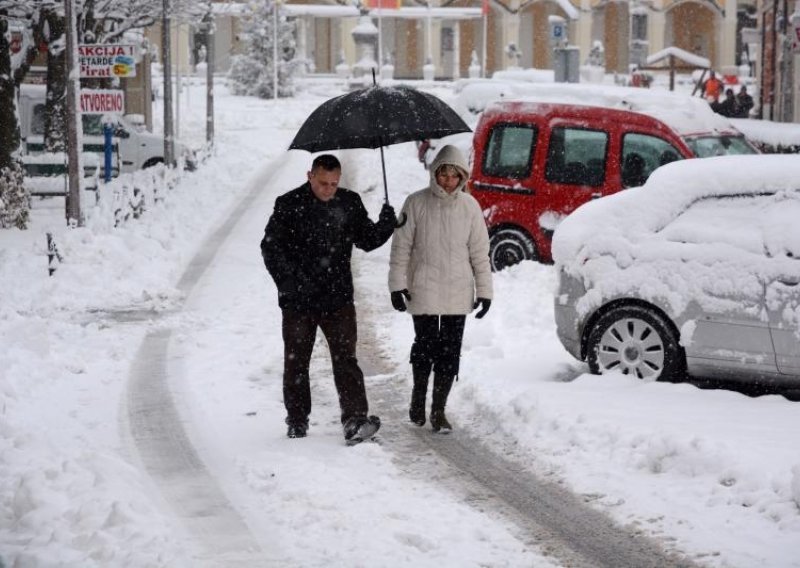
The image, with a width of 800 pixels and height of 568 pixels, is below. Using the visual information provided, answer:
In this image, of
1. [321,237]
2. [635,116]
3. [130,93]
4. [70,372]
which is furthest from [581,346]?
[130,93]

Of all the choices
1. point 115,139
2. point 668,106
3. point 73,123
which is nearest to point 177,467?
point 668,106

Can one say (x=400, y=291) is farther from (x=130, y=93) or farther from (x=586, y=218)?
(x=130, y=93)

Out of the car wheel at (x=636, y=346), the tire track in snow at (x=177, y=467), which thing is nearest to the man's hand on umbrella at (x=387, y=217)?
the tire track in snow at (x=177, y=467)

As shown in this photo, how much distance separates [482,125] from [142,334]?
490cm

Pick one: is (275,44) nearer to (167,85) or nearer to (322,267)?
(167,85)

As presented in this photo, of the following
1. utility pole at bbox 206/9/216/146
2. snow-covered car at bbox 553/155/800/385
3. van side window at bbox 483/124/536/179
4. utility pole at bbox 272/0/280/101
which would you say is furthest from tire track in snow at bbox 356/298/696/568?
utility pole at bbox 272/0/280/101

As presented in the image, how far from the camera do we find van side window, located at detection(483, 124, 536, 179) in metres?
14.6

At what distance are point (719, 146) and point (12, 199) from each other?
11.6m

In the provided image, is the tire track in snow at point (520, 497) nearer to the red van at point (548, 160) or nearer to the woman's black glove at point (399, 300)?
the woman's black glove at point (399, 300)

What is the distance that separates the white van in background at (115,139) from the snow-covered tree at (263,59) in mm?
27207

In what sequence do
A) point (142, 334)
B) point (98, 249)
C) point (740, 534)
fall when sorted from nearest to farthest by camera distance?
point (740, 534) < point (142, 334) < point (98, 249)

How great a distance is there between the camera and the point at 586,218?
9.88m

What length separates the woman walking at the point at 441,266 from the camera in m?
8.17

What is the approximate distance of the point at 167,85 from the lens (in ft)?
88.4
